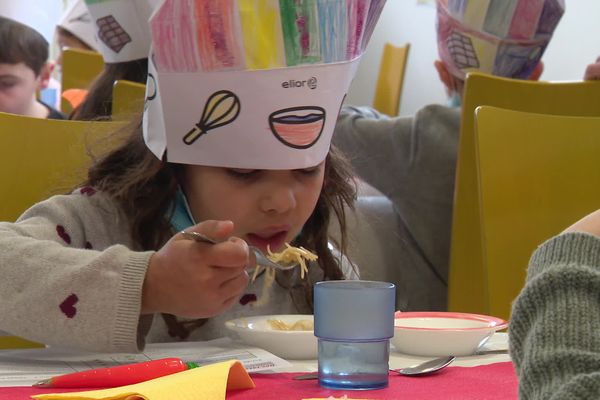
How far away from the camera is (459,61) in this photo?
101 inches

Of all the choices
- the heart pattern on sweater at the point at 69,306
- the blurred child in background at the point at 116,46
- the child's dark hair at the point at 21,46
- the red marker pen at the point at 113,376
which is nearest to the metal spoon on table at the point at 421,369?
the red marker pen at the point at 113,376

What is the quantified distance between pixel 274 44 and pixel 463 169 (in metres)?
0.93

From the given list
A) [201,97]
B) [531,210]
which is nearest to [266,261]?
[201,97]

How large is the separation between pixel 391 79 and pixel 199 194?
3723mm

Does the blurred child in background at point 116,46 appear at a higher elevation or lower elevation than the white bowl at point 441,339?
higher

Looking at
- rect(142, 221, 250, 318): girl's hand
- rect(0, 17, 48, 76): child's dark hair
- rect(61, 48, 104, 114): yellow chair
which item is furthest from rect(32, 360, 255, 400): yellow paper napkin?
rect(0, 17, 48, 76): child's dark hair

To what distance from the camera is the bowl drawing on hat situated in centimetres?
117

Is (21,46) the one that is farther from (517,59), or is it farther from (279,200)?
(279,200)

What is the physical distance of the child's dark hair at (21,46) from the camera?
337 cm

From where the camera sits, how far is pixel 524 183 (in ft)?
5.47

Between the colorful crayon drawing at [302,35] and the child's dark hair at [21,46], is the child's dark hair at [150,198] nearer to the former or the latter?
the colorful crayon drawing at [302,35]

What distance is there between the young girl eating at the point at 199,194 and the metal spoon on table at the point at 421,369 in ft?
0.42

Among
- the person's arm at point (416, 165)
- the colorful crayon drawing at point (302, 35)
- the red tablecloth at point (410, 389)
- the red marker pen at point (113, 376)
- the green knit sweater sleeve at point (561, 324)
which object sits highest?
the colorful crayon drawing at point (302, 35)

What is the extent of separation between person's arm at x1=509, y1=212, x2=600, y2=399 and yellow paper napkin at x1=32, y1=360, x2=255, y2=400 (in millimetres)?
268
